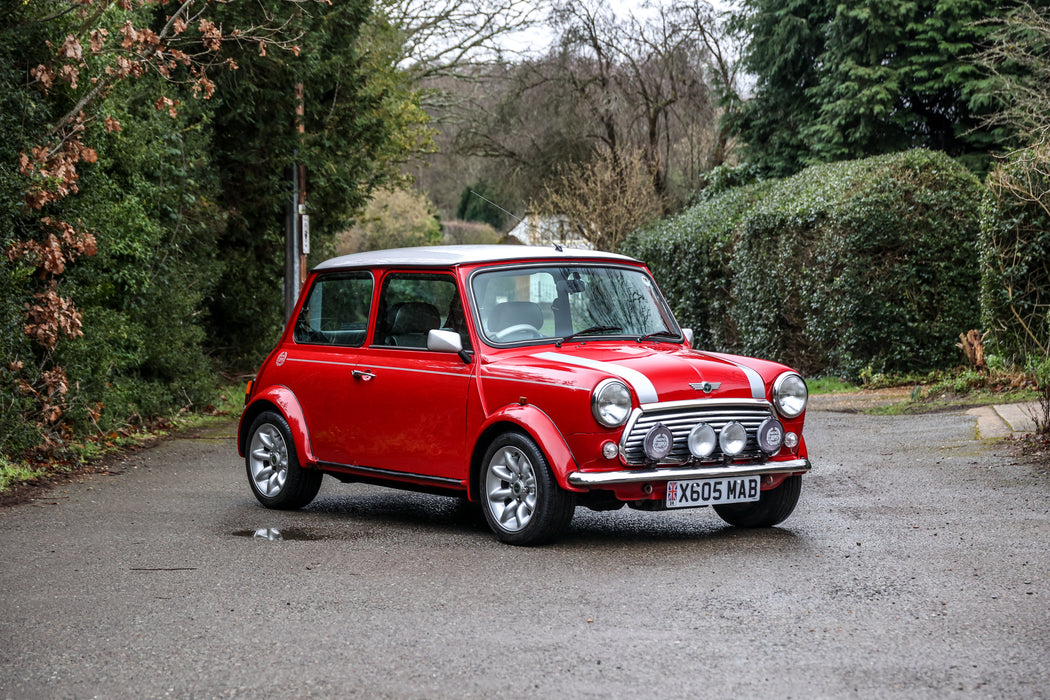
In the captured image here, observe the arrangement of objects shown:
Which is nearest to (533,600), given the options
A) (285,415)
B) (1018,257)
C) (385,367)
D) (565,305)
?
(565,305)

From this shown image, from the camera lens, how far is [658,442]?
732 centimetres

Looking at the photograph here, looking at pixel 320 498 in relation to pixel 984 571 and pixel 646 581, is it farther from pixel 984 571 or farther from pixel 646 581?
pixel 984 571

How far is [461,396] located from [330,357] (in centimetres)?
151

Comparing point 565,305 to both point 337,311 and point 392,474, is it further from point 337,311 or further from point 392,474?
point 337,311

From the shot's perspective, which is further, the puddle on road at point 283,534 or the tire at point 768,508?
the puddle on road at point 283,534

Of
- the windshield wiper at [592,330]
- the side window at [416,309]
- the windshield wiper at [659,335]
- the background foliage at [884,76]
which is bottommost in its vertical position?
the windshield wiper at [659,335]

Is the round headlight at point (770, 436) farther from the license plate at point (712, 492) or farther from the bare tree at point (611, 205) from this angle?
the bare tree at point (611, 205)

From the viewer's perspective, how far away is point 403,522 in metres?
8.91

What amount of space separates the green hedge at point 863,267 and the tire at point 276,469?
427 inches

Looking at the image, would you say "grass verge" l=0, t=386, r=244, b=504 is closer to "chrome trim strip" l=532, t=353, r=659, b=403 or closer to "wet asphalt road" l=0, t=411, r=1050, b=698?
"wet asphalt road" l=0, t=411, r=1050, b=698

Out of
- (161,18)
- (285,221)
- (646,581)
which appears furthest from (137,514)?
(285,221)

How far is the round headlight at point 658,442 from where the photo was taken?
7297 millimetres

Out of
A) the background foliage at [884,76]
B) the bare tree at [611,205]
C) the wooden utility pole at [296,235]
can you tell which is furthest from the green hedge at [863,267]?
the bare tree at [611,205]

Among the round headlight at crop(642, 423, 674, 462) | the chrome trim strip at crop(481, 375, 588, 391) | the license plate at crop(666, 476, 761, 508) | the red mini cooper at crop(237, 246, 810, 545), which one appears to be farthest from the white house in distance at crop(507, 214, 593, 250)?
the round headlight at crop(642, 423, 674, 462)
